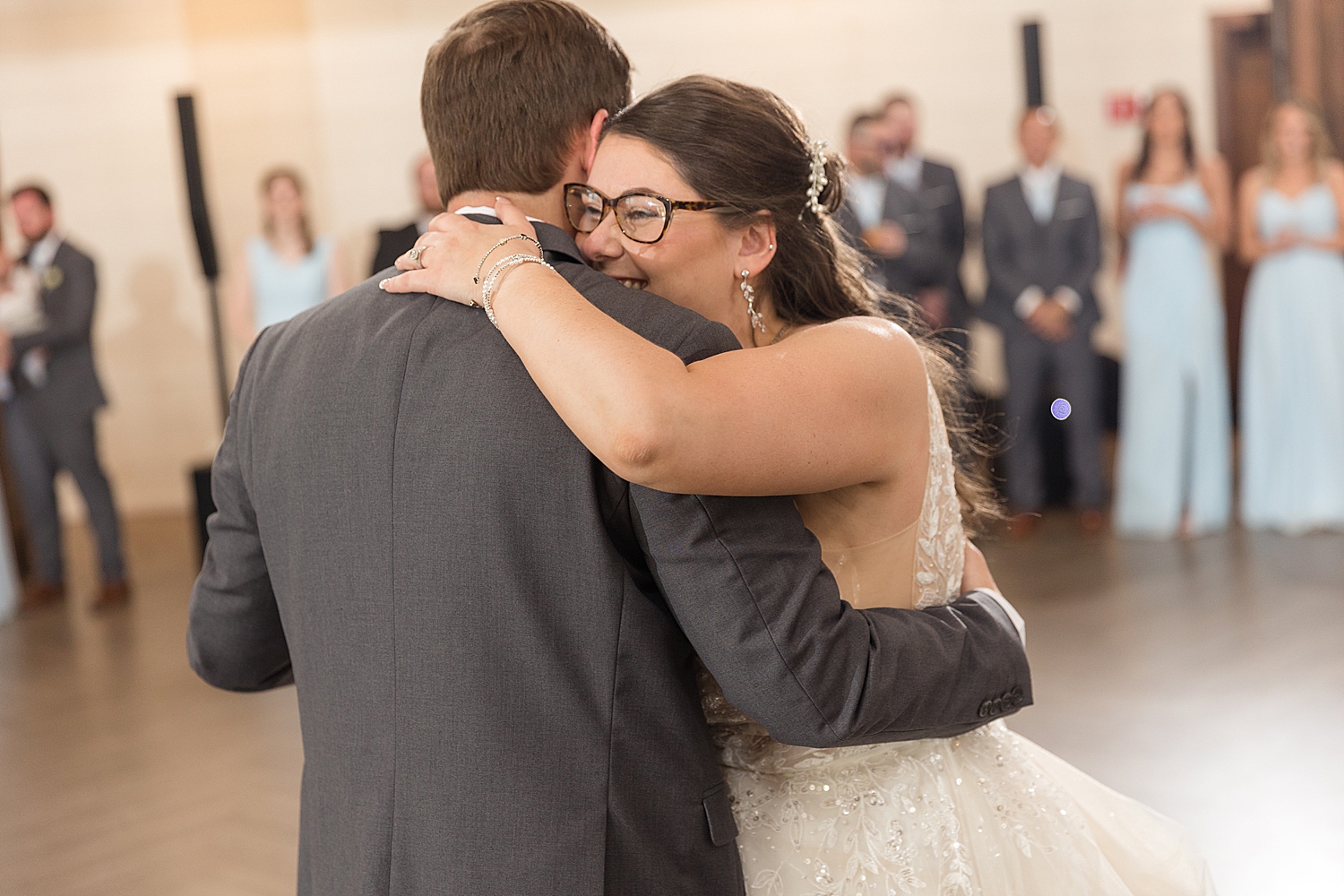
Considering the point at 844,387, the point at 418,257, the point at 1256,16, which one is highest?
the point at 1256,16

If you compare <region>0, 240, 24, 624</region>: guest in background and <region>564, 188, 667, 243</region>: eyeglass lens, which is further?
<region>0, 240, 24, 624</region>: guest in background

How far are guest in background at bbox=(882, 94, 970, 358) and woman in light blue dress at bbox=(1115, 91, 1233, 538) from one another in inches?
42.0

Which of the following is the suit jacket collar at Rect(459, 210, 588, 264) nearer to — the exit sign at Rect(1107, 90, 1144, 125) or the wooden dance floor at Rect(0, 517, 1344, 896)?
the wooden dance floor at Rect(0, 517, 1344, 896)

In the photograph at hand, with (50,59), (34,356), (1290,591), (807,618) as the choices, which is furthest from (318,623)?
(50,59)

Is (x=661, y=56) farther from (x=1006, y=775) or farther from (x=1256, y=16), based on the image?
(x=1006, y=775)

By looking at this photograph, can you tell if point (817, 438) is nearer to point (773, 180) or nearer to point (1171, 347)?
point (773, 180)

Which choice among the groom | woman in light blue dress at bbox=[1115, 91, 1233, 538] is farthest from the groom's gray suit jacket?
woman in light blue dress at bbox=[1115, 91, 1233, 538]

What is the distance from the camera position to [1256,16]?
9.08m

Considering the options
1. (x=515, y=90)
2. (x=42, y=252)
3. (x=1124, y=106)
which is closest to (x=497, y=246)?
(x=515, y=90)

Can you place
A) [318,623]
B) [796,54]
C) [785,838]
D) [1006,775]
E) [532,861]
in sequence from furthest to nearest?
[796,54] → [1006,775] → [785,838] → [318,623] → [532,861]

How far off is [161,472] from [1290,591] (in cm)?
836

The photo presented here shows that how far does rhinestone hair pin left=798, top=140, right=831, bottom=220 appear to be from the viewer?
171 cm

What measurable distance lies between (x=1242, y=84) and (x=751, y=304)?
8.83 metres

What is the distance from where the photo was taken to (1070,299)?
6.97 meters
